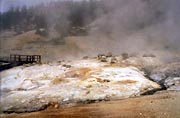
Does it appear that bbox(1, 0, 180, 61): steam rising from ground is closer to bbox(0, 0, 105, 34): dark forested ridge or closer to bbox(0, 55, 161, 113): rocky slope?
bbox(0, 0, 105, 34): dark forested ridge

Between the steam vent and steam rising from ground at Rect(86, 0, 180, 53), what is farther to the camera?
steam rising from ground at Rect(86, 0, 180, 53)

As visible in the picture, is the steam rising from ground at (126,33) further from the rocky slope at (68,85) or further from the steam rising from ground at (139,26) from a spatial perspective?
the rocky slope at (68,85)

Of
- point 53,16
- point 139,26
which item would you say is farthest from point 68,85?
point 53,16

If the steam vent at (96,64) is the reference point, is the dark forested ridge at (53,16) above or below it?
above

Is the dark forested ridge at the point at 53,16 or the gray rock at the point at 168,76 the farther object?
the dark forested ridge at the point at 53,16

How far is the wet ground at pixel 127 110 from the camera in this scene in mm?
14794

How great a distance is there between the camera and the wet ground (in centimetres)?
1479

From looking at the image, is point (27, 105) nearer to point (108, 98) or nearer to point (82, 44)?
point (108, 98)

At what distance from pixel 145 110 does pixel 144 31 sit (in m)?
38.8

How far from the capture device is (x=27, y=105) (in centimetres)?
2025

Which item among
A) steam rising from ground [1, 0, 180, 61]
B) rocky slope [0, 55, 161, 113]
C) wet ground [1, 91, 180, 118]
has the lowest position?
wet ground [1, 91, 180, 118]

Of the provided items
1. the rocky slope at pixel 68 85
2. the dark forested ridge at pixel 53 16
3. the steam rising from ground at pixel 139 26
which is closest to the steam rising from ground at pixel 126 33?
the steam rising from ground at pixel 139 26

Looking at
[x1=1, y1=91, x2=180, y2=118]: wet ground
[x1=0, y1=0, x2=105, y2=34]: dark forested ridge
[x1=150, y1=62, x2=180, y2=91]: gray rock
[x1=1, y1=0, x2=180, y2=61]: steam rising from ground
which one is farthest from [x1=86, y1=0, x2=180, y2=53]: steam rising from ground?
[x1=1, y1=91, x2=180, y2=118]: wet ground

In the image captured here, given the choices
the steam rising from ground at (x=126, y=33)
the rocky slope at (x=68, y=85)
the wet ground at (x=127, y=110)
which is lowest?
the wet ground at (x=127, y=110)
